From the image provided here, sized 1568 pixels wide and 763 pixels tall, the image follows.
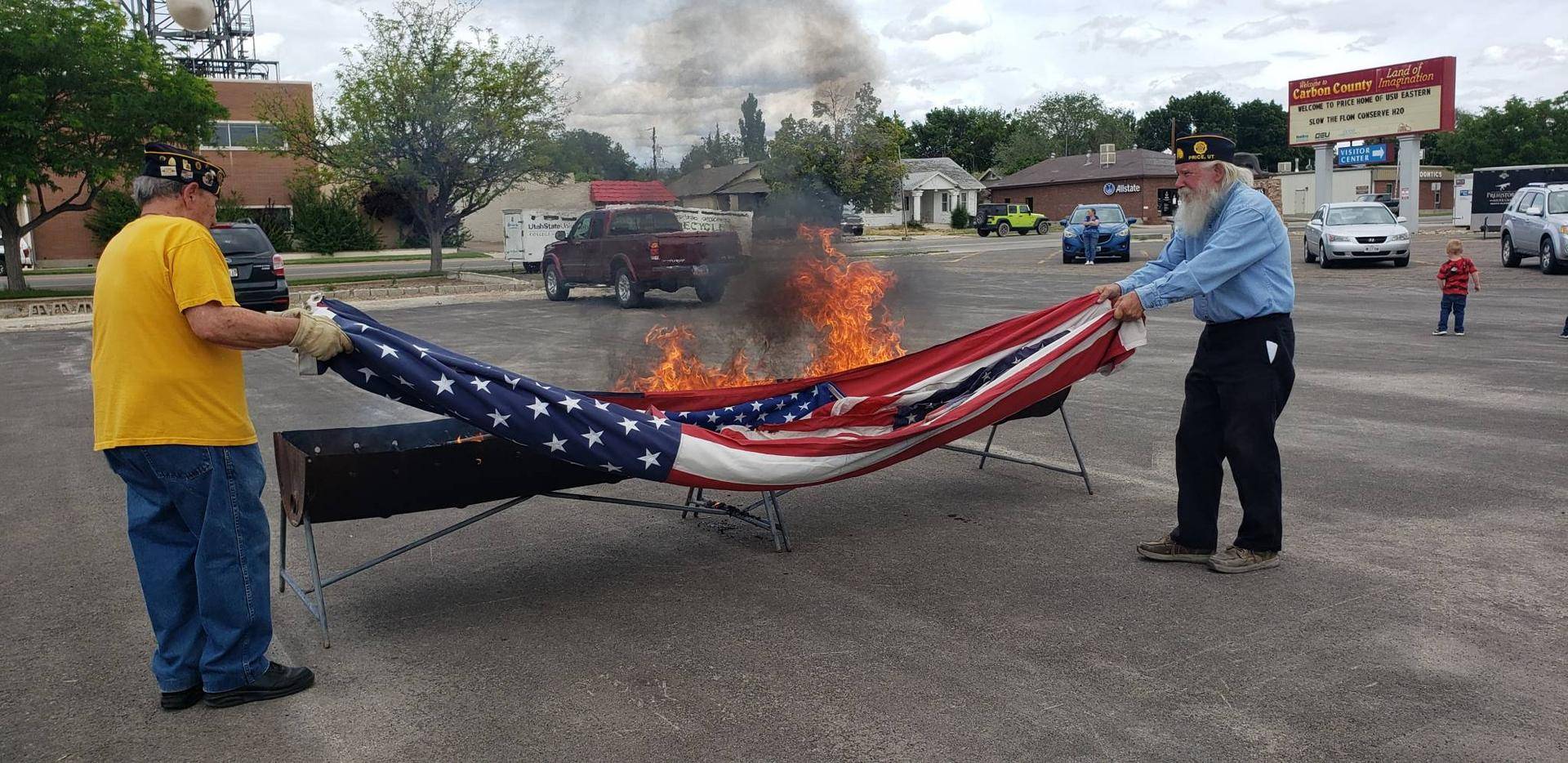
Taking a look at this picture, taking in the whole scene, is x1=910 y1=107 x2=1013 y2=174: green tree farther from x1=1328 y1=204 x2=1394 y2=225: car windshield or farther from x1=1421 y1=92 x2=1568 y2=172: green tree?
x1=1328 y1=204 x2=1394 y2=225: car windshield

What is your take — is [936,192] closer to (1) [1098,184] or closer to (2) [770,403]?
(1) [1098,184]

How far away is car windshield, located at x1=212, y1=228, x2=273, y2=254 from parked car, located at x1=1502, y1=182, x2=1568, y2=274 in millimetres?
24844

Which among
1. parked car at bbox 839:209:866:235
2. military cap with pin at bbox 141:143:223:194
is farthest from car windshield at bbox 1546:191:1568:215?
military cap with pin at bbox 141:143:223:194

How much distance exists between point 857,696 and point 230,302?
2677 millimetres

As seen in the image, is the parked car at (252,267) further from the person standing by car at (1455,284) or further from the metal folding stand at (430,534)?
the person standing by car at (1455,284)

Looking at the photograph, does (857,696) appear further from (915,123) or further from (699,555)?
(915,123)

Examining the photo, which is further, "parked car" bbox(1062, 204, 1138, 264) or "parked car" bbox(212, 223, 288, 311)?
"parked car" bbox(1062, 204, 1138, 264)

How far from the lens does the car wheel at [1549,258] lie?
21297 mm

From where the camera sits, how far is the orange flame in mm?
7031

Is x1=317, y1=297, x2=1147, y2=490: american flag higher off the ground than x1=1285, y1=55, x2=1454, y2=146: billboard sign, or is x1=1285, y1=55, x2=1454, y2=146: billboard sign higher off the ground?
x1=1285, y1=55, x2=1454, y2=146: billboard sign

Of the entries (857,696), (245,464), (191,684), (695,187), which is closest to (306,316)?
(245,464)

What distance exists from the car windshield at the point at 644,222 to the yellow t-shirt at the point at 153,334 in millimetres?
17680

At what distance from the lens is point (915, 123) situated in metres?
104

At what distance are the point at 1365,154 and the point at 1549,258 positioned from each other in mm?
48687
